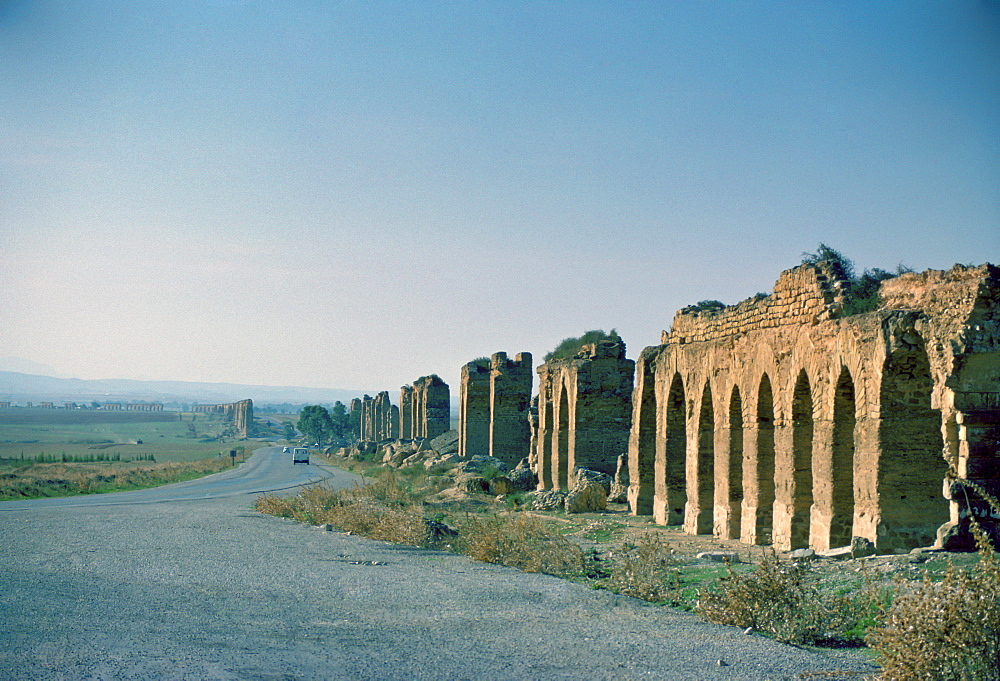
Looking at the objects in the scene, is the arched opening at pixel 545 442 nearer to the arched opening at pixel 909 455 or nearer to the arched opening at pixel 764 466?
the arched opening at pixel 764 466

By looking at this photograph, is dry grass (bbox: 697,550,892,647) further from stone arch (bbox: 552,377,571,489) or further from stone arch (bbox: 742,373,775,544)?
stone arch (bbox: 552,377,571,489)

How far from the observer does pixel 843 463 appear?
509 inches

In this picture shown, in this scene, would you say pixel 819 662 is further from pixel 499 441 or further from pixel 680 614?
pixel 499 441

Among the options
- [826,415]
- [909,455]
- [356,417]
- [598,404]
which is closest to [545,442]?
[598,404]

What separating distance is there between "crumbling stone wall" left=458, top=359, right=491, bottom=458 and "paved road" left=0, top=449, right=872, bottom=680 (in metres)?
21.2

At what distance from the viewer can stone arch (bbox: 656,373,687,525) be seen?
18891mm

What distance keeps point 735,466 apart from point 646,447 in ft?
14.1

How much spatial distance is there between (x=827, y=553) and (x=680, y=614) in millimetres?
3723

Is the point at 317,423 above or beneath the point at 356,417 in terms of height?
above

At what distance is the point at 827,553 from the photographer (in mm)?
11727

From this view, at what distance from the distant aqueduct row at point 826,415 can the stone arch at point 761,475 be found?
3 cm

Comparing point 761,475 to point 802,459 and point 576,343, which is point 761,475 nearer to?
point 802,459

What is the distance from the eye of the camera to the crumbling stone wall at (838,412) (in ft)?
34.2

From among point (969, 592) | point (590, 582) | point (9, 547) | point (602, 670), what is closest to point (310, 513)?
point (9, 547)
